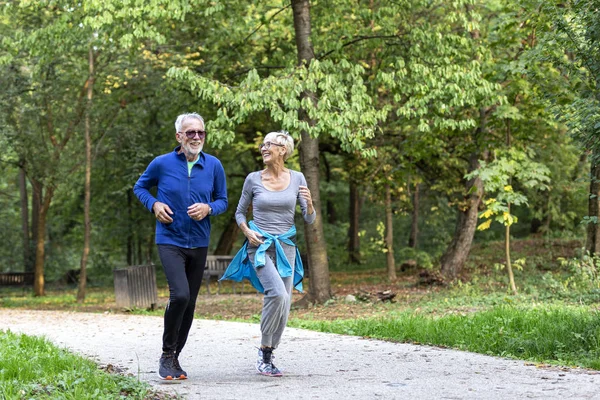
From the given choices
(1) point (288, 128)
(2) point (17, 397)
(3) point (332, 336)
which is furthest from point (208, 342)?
(1) point (288, 128)

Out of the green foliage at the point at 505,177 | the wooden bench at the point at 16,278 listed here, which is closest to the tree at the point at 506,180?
the green foliage at the point at 505,177

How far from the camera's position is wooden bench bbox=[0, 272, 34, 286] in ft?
97.3

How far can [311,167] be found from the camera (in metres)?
16.0

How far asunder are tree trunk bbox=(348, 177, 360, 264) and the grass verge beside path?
21566mm

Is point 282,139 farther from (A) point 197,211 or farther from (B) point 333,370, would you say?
(B) point 333,370

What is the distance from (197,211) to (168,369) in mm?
1298

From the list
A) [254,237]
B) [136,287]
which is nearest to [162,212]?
[254,237]

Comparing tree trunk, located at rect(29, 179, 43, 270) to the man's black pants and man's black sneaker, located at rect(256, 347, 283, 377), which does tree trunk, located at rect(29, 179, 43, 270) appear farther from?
man's black sneaker, located at rect(256, 347, 283, 377)

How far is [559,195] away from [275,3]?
1053 centimetres

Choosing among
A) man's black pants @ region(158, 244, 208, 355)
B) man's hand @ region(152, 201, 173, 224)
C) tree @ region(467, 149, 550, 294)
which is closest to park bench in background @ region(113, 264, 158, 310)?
tree @ region(467, 149, 550, 294)

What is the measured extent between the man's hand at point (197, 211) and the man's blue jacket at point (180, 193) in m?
0.11

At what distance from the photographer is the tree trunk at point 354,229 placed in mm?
32438

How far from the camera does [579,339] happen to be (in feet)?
27.3

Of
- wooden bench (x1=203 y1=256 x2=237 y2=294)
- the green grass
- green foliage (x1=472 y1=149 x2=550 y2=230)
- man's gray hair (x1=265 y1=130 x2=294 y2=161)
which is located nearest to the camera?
the green grass
